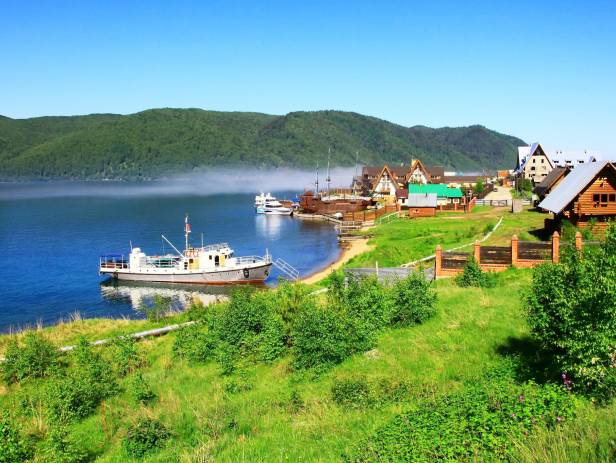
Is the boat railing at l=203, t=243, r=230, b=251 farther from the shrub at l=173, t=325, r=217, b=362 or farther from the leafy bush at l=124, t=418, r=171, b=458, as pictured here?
the leafy bush at l=124, t=418, r=171, b=458

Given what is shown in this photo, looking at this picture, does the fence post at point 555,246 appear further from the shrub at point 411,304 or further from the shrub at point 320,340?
the shrub at point 320,340

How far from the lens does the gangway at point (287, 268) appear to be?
5259 cm

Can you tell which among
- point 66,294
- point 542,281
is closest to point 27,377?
point 542,281

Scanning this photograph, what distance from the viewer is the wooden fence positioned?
29.4 metres

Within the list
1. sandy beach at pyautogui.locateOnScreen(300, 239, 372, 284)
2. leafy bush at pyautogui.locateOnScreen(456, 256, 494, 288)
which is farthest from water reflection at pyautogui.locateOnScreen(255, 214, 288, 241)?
leafy bush at pyautogui.locateOnScreen(456, 256, 494, 288)

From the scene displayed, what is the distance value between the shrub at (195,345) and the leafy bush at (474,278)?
12737mm

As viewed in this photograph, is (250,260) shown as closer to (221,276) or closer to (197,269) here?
(221,276)

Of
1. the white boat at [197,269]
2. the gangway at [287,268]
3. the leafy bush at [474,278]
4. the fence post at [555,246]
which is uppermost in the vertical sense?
the fence post at [555,246]

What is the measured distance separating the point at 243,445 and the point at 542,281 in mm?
7754

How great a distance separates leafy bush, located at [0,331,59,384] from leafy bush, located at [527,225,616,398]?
1829 centimetres

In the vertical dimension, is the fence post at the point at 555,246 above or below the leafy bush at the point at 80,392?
above

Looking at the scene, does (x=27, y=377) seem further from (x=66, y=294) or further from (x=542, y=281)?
(x=66, y=294)

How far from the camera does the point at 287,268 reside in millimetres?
57000

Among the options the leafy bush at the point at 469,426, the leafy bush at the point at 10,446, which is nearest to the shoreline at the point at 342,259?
the leafy bush at the point at 10,446
